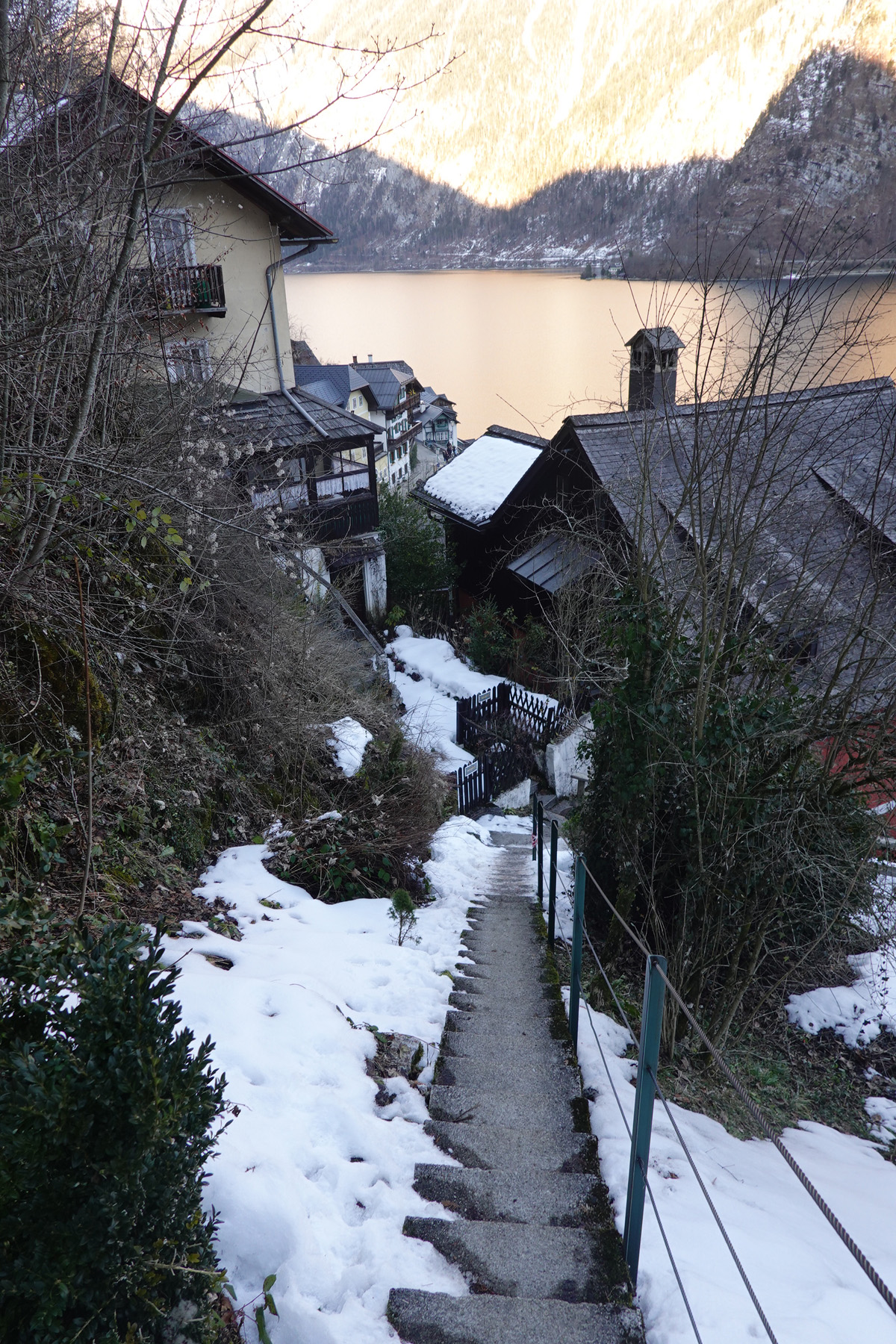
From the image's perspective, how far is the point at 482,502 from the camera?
65.1 feet

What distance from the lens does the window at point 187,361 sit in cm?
743

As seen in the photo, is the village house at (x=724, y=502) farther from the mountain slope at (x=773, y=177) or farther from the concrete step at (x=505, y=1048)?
the concrete step at (x=505, y=1048)

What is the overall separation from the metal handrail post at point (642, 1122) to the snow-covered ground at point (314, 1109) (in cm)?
55

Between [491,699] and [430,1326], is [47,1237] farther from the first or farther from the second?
[491,699]

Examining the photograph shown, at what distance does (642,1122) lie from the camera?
2.46m

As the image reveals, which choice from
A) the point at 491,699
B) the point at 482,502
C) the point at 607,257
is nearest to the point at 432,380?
→ the point at 482,502

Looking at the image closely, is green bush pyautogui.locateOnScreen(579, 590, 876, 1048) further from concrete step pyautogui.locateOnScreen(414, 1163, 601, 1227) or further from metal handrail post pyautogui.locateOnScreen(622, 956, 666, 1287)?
metal handrail post pyautogui.locateOnScreen(622, 956, 666, 1287)

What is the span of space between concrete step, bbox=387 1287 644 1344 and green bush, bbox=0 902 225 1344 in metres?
0.63

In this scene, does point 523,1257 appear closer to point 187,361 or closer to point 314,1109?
point 314,1109

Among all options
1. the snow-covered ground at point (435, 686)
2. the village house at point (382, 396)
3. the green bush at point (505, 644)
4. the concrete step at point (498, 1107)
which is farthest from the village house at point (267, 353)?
the village house at point (382, 396)

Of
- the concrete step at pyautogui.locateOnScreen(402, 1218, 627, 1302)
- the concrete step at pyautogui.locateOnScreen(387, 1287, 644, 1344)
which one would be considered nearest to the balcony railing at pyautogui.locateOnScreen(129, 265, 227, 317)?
the concrete step at pyautogui.locateOnScreen(402, 1218, 627, 1302)

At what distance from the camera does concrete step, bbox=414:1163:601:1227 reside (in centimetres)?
274

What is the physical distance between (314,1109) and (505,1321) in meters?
1.11

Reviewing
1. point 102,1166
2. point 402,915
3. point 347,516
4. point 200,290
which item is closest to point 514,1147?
point 102,1166
